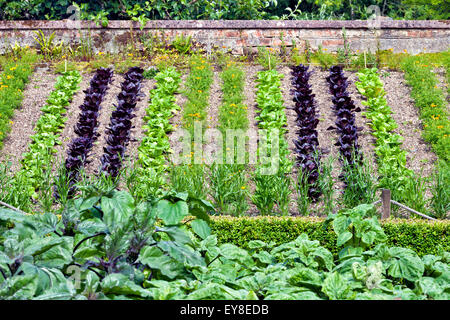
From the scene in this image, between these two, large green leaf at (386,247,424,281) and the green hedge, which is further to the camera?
the green hedge

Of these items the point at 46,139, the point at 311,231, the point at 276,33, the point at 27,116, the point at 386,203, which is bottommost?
the point at 311,231

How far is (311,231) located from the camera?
251 inches

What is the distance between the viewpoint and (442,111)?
9.53 m

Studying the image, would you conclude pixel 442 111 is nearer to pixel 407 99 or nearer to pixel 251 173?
pixel 407 99

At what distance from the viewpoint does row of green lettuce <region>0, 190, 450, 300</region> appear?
96.8 inches

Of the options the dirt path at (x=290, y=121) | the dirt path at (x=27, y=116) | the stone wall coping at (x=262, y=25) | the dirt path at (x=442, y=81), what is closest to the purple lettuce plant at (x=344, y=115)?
the dirt path at (x=290, y=121)

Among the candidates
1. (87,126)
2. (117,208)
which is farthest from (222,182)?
(117,208)

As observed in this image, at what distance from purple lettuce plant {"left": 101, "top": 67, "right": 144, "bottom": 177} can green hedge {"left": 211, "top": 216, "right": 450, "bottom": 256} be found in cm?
183

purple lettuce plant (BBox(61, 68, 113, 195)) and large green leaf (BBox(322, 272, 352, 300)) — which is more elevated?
purple lettuce plant (BBox(61, 68, 113, 195))

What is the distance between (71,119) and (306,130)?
3.67m

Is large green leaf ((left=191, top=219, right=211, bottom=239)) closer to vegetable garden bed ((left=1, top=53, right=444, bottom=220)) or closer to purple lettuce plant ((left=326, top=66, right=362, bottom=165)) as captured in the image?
vegetable garden bed ((left=1, top=53, right=444, bottom=220))

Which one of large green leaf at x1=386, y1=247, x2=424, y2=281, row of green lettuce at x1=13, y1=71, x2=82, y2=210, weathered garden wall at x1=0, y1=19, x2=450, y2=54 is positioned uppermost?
weathered garden wall at x1=0, y1=19, x2=450, y2=54

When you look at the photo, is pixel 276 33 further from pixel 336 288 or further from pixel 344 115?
pixel 336 288

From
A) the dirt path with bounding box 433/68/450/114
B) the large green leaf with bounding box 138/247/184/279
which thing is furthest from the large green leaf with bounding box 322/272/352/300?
the dirt path with bounding box 433/68/450/114
